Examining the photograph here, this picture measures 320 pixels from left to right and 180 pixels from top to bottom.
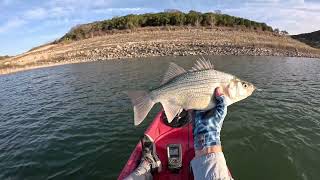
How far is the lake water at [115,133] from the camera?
10328 millimetres

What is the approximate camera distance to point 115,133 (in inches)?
527

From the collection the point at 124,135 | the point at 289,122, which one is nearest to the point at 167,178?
the point at 124,135

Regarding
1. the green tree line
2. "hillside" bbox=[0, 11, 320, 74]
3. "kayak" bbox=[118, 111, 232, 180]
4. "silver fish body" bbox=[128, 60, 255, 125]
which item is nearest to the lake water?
"kayak" bbox=[118, 111, 232, 180]

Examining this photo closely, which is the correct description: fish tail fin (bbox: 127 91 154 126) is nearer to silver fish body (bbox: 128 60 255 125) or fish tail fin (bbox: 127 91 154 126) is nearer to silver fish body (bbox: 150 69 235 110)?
silver fish body (bbox: 128 60 255 125)

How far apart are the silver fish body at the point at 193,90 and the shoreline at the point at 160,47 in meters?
40.4

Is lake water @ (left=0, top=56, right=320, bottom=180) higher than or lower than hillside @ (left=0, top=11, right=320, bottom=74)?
lower

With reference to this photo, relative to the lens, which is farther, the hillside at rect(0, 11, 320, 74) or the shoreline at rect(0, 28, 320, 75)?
the hillside at rect(0, 11, 320, 74)

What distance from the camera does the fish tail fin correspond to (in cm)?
555

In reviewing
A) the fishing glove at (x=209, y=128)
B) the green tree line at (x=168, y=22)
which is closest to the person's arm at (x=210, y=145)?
the fishing glove at (x=209, y=128)

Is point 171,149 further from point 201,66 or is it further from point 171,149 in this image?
point 201,66

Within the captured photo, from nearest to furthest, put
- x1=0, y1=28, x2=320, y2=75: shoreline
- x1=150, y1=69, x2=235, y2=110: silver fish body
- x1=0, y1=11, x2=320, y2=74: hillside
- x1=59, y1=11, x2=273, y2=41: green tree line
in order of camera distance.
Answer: x1=150, y1=69, x2=235, y2=110: silver fish body → x1=0, y1=28, x2=320, y2=75: shoreline → x1=0, y1=11, x2=320, y2=74: hillside → x1=59, y1=11, x2=273, y2=41: green tree line

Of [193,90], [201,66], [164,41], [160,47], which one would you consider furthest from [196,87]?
[164,41]

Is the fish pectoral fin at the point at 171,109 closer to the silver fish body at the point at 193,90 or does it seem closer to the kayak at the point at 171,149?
the silver fish body at the point at 193,90

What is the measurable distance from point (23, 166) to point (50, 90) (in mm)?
14766
